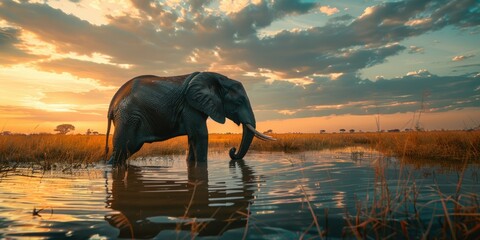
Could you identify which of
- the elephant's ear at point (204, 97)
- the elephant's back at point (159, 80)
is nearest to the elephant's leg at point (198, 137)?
the elephant's ear at point (204, 97)

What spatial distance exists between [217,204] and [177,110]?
5.62m

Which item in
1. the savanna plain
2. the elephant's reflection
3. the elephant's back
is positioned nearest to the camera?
the savanna plain

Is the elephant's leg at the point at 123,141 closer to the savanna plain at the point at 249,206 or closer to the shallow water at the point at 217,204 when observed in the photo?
the savanna plain at the point at 249,206

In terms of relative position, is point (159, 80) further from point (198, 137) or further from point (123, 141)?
point (198, 137)

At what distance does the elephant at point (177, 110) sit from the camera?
8.78 metres

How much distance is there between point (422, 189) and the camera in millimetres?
4453

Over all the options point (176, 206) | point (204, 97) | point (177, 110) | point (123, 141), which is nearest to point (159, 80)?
point (177, 110)

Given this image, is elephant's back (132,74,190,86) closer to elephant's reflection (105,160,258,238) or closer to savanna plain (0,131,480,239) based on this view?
savanna plain (0,131,480,239)

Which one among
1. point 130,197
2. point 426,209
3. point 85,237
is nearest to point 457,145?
point 426,209

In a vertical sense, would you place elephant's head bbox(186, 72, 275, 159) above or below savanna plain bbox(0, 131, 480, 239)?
above

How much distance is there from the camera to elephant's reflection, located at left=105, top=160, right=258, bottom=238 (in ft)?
9.29

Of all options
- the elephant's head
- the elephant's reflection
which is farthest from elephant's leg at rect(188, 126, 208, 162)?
the elephant's reflection

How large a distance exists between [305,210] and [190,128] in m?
5.85

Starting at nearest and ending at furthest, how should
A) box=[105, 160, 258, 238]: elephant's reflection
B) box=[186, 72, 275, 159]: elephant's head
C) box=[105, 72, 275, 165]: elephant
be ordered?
1. box=[105, 160, 258, 238]: elephant's reflection
2. box=[105, 72, 275, 165]: elephant
3. box=[186, 72, 275, 159]: elephant's head
